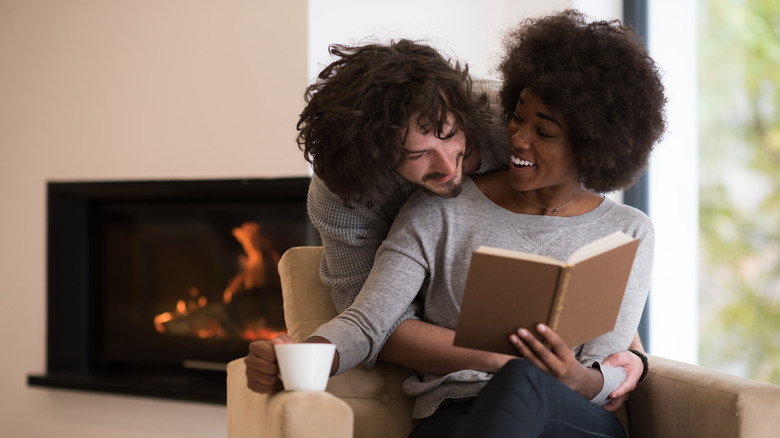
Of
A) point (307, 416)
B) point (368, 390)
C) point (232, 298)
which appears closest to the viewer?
point (307, 416)

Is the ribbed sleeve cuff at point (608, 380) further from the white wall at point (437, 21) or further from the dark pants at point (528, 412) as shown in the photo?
the white wall at point (437, 21)

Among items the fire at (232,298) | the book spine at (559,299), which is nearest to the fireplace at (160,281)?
the fire at (232,298)

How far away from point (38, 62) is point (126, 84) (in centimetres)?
46

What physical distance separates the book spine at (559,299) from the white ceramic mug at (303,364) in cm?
35

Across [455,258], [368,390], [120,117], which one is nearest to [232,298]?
[120,117]

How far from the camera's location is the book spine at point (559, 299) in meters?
1.22

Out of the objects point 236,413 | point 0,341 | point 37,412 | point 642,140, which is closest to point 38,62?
point 0,341

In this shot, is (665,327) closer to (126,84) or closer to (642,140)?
(642,140)

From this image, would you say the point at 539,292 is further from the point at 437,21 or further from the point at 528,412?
the point at 437,21

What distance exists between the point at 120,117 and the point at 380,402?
185cm

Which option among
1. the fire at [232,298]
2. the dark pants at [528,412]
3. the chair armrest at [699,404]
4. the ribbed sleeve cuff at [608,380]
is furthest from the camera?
the fire at [232,298]

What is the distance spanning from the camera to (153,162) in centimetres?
297

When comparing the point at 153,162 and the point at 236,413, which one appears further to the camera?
the point at 153,162

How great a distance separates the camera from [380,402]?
1.66 meters
